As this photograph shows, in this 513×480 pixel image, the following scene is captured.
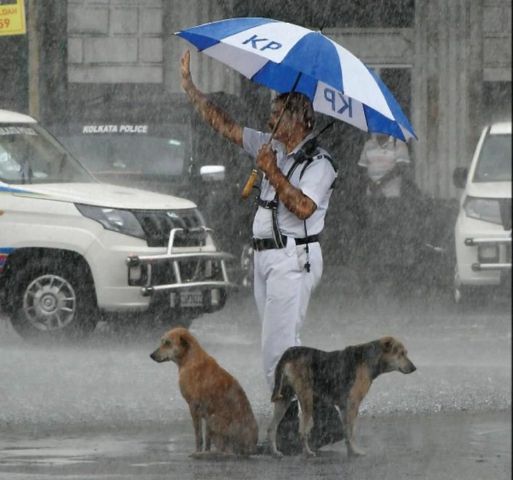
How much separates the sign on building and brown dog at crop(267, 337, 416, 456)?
11.5 m

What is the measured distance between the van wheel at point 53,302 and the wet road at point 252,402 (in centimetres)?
17

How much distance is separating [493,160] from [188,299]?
4596 millimetres

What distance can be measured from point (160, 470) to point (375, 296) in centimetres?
1017

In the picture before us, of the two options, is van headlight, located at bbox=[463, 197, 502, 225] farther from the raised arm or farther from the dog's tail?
the dog's tail

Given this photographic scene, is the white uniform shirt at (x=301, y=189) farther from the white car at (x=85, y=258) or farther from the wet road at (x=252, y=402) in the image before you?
the white car at (x=85, y=258)

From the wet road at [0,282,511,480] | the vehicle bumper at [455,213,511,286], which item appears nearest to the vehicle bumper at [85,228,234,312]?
the wet road at [0,282,511,480]

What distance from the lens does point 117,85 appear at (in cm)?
2430

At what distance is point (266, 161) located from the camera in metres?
8.96

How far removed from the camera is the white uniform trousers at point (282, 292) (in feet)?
30.1

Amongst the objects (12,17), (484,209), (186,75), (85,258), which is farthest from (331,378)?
(12,17)

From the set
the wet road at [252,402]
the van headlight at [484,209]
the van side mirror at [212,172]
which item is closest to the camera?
the wet road at [252,402]

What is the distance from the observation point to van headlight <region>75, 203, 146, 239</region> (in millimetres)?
14203

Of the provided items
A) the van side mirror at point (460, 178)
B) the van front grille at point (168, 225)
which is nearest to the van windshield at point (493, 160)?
the van side mirror at point (460, 178)

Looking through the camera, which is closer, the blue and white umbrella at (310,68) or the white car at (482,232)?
the blue and white umbrella at (310,68)
